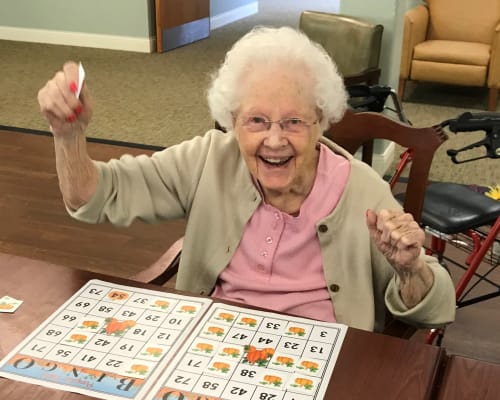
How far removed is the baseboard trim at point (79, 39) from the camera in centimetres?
655

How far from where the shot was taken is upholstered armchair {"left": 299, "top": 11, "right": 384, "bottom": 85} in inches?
134

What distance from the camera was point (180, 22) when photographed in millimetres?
6691

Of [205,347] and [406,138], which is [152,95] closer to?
[406,138]

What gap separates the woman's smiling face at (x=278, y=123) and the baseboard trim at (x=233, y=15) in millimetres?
6323

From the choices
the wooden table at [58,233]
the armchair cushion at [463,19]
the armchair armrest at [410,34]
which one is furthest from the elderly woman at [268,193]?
the armchair cushion at [463,19]

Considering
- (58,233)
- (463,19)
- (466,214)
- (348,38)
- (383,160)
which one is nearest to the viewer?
(466,214)

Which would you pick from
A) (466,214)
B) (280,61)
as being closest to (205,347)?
(280,61)

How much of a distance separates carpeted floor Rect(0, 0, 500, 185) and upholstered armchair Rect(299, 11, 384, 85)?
0.68 m

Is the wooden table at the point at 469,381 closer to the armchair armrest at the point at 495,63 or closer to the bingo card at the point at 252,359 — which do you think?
the bingo card at the point at 252,359

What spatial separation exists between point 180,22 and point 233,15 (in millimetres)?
1417

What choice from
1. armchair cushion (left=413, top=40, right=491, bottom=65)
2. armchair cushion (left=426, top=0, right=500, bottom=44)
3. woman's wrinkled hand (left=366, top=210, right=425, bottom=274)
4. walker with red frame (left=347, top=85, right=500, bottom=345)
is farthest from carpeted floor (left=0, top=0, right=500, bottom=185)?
woman's wrinkled hand (left=366, top=210, right=425, bottom=274)

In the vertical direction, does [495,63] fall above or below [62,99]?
below

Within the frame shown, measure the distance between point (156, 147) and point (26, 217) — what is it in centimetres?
110

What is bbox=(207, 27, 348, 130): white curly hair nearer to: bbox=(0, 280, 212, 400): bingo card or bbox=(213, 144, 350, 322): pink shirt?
bbox=(213, 144, 350, 322): pink shirt
